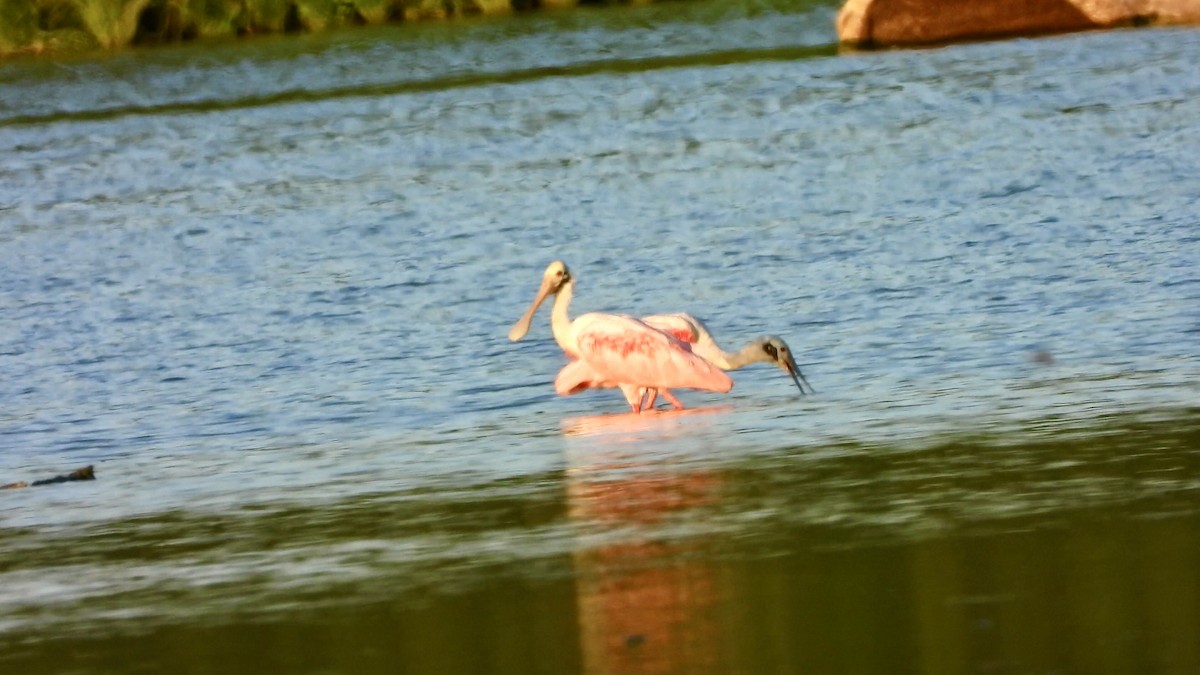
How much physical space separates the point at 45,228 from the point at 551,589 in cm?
1329

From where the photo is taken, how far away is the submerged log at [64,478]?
367 inches

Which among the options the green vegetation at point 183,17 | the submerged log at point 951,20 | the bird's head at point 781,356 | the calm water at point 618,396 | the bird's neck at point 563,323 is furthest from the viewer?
the green vegetation at point 183,17

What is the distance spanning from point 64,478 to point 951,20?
69.7 feet

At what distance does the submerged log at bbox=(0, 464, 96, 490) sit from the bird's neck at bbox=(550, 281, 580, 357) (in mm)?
2431

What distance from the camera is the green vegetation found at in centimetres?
3947

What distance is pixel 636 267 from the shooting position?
582 inches

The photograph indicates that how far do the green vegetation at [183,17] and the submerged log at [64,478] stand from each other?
30.8m

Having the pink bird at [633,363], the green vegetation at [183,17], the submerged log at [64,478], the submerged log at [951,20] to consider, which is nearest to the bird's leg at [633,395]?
the pink bird at [633,363]

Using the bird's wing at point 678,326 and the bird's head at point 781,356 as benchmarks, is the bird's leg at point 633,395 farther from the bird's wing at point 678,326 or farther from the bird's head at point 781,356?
the bird's head at point 781,356

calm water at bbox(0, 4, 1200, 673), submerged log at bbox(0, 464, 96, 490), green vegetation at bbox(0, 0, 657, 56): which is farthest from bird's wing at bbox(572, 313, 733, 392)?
green vegetation at bbox(0, 0, 657, 56)

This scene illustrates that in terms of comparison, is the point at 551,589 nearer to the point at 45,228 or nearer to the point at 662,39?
the point at 45,228

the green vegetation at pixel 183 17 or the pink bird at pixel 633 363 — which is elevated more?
the pink bird at pixel 633 363

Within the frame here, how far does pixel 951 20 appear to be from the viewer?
29141 mm

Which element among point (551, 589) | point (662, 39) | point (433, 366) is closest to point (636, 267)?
point (433, 366)
